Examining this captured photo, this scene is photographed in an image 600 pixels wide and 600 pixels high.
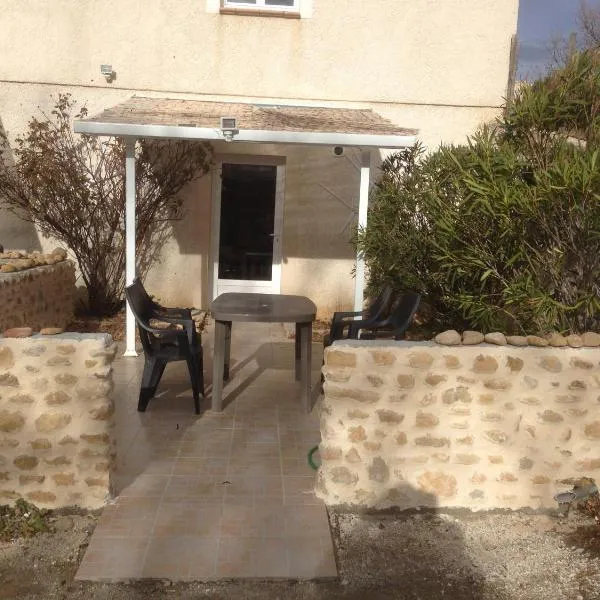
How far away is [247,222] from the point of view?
10398 millimetres

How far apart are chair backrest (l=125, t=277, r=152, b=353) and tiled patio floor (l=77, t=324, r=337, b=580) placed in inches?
26.1

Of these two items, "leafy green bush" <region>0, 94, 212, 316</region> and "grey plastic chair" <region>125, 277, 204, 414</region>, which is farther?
"leafy green bush" <region>0, 94, 212, 316</region>

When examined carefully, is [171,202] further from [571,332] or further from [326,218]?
[571,332]

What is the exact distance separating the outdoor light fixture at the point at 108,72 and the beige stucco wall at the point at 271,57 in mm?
84

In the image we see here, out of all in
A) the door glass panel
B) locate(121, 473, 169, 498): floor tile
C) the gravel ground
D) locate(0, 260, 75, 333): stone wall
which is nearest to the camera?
the gravel ground

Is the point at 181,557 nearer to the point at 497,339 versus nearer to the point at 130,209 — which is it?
the point at 497,339

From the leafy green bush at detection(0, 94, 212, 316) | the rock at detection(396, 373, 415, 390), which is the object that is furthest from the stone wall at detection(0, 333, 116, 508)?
the leafy green bush at detection(0, 94, 212, 316)

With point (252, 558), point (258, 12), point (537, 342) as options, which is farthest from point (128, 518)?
point (258, 12)

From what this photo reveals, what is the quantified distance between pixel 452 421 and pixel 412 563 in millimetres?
911

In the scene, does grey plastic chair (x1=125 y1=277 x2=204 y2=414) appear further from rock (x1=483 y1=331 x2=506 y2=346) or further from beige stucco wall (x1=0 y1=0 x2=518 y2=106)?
beige stucco wall (x1=0 y1=0 x2=518 y2=106)

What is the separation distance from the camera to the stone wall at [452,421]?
13.5 ft

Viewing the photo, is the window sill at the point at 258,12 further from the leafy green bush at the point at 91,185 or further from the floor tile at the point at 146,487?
the floor tile at the point at 146,487

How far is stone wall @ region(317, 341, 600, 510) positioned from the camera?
4102 millimetres

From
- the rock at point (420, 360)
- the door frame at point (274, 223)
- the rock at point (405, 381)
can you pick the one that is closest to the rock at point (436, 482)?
the rock at point (405, 381)
